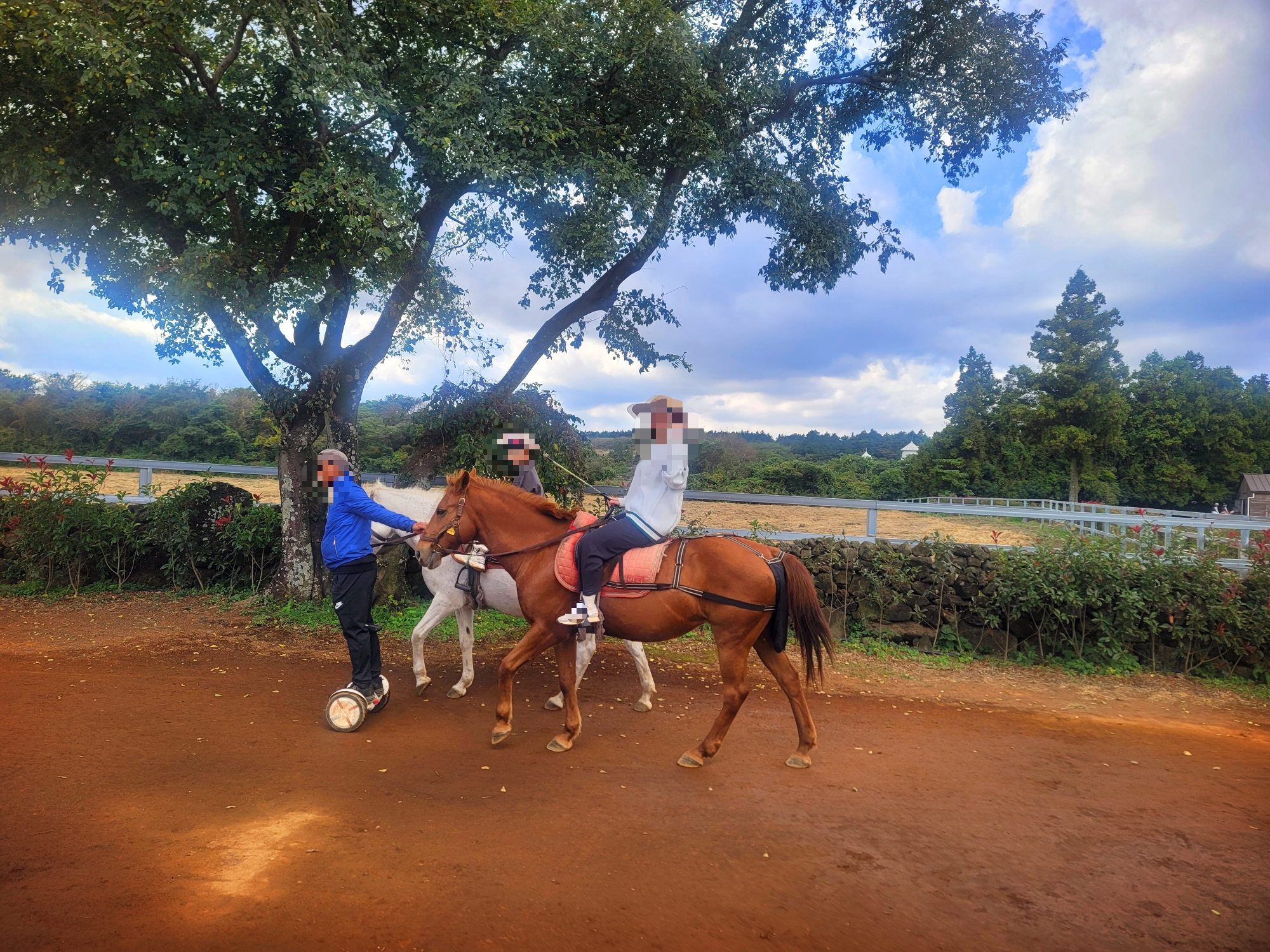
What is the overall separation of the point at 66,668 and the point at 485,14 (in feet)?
28.9

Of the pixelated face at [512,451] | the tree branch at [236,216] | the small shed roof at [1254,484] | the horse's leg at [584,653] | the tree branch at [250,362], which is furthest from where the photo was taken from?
the small shed roof at [1254,484]

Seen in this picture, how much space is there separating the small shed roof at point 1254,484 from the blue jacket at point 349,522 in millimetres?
44846

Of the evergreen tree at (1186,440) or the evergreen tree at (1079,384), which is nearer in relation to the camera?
the evergreen tree at (1079,384)

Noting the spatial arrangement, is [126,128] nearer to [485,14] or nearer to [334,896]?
[485,14]

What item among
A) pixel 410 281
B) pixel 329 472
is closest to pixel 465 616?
pixel 329 472

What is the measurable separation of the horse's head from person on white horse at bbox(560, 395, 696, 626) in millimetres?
1078

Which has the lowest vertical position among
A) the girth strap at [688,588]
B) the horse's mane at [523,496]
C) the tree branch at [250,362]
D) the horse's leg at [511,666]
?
the horse's leg at [511,666]

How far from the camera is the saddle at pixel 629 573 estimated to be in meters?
5.12

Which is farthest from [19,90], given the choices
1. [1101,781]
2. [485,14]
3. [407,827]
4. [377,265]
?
[1101,781]

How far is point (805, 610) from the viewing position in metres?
5.09

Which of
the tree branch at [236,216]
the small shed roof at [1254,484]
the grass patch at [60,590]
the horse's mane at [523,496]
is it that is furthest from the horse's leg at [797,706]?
the small shed roof at [1254,484]

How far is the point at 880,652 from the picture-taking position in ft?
27.6

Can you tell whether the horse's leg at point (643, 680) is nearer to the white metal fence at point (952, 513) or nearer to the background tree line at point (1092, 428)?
the white metal fence at point (952, 513)

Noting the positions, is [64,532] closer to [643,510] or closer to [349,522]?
[349,522]
